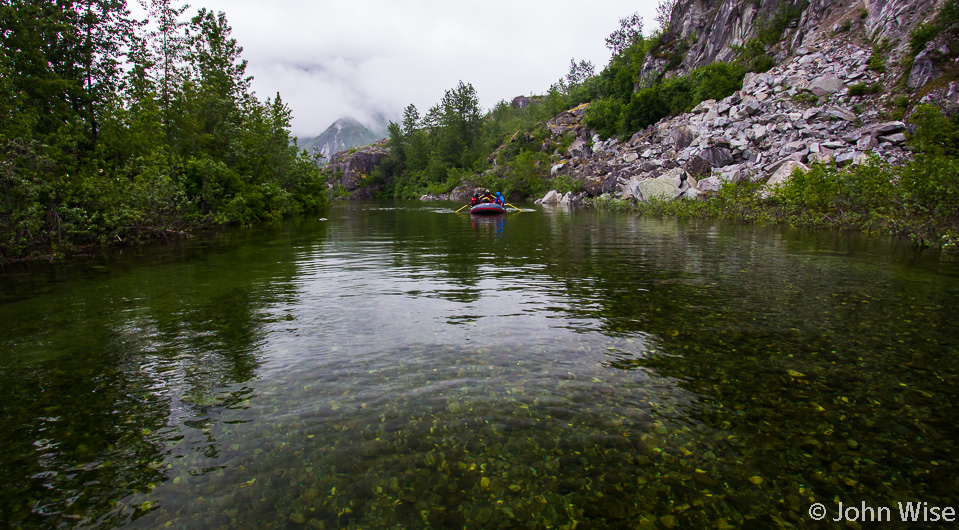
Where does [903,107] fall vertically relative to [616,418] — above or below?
above

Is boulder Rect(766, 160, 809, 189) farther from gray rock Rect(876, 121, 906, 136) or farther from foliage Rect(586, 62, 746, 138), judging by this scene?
foliage Rect(586, 62, 746, 138)

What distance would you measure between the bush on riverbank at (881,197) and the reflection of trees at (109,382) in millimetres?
18794

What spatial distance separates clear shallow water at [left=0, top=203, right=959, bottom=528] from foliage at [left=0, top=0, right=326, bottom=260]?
6.44 metres

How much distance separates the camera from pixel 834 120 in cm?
3569

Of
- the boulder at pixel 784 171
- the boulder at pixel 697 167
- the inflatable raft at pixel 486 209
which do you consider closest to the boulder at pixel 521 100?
the boulder at pixel 697 167

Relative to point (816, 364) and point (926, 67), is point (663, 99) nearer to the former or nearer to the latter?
point (926, 67)

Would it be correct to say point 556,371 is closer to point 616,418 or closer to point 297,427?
point 616,418

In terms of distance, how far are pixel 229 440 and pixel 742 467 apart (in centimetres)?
462

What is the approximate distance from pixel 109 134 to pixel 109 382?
59.7 feet

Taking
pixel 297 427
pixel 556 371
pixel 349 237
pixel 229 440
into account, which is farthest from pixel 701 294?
pixel 349 237

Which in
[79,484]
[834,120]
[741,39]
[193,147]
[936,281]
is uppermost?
[741,39]

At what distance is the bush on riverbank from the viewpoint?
15.2 metres

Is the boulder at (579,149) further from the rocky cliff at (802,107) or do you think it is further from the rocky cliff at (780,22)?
the rocky cliff at (780,22)

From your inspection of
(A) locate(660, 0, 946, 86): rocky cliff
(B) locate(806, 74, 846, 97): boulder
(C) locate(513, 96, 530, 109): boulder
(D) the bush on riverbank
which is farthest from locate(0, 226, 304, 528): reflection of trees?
(C) locate(513, 96, 530, 109): boulder
